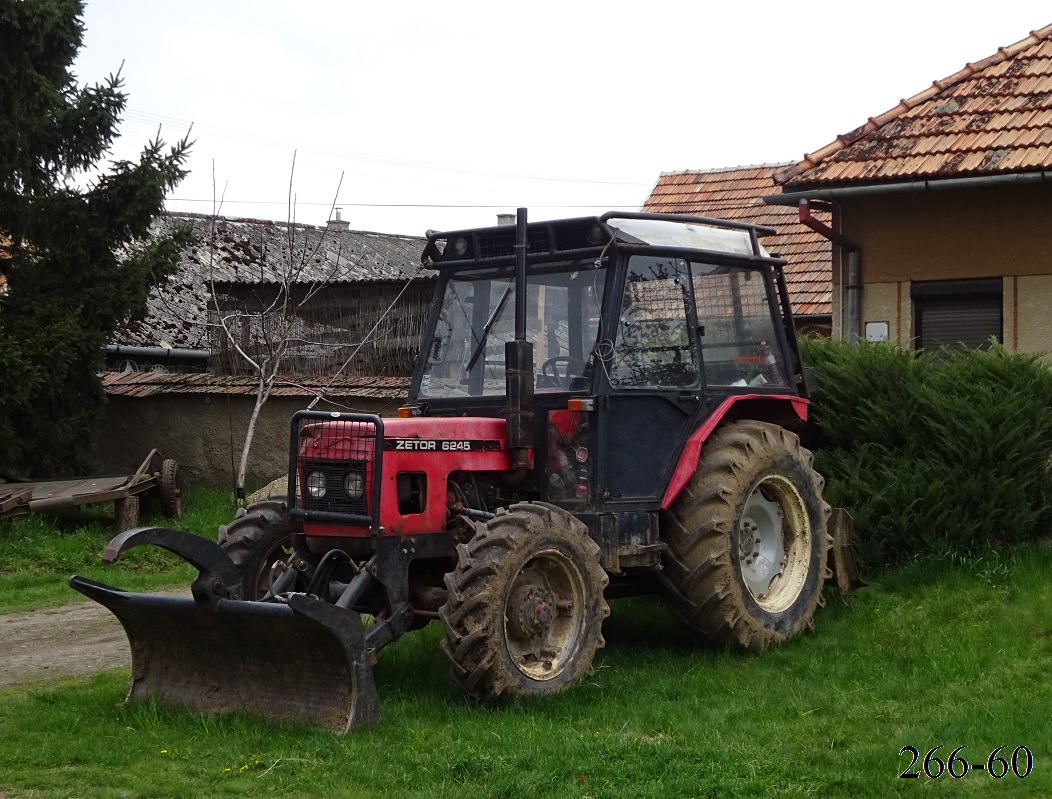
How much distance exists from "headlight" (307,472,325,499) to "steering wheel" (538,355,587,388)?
4.44 ft

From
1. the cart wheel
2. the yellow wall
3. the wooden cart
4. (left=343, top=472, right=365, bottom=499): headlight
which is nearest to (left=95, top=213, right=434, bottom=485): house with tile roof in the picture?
the wooden cart

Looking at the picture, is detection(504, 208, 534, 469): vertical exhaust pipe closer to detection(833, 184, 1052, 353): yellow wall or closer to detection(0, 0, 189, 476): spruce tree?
detection(833, 184, 1052, 353): yellow wall

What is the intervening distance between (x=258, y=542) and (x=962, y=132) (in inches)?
286

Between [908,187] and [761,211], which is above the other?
[761,211]

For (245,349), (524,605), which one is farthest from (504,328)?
(245,349)

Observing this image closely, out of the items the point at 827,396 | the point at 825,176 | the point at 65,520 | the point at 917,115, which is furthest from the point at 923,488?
the point at 65,520

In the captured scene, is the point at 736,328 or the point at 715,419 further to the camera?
the point at 736,328

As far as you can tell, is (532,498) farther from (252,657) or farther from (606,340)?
(252,657)

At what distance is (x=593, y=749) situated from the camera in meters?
5.64

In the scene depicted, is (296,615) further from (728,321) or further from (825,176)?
(825,176)

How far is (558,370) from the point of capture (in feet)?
24.1

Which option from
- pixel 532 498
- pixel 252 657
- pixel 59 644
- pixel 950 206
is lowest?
pixel 59 644

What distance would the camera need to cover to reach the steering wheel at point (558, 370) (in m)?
7.29

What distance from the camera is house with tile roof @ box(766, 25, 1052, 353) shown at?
10.9 meters
